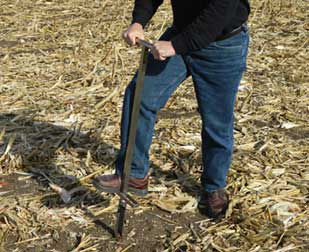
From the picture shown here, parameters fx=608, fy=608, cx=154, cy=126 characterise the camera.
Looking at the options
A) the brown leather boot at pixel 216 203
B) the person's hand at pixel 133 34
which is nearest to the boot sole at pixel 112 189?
the brown leather boot at pixel 216 203

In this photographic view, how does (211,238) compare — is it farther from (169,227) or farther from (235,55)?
(235,55)

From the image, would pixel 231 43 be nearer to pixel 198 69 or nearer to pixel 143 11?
pixel 198 69

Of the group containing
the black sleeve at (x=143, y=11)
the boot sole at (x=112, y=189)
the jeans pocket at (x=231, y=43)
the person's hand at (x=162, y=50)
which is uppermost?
the black sleeve at (x=143, y=11)

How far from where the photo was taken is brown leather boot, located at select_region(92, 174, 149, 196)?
394 centimetres

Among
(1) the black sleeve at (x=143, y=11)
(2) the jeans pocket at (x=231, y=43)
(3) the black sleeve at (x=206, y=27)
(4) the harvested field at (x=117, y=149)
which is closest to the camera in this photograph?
(3) the black sleeve at (x=206, y=27)

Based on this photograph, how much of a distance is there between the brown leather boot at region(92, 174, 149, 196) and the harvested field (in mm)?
343

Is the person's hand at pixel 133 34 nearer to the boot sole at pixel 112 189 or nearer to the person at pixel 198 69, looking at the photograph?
the person at pixel 198 69

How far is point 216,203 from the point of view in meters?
4.29

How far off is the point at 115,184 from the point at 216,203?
0.79 m

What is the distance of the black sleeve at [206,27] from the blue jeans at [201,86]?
0.21 m

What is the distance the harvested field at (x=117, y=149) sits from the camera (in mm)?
4133

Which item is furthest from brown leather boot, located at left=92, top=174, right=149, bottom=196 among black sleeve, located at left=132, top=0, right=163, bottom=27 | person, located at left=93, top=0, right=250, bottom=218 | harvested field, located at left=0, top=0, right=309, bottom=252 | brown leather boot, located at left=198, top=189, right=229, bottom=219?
black sleeve, located at left=132, top=0, right=163, bottom=27

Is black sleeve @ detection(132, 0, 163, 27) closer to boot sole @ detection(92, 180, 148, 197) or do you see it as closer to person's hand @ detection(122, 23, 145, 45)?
person's hand @ detection(122, 23, 145, 45)

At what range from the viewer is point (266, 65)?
774cm
